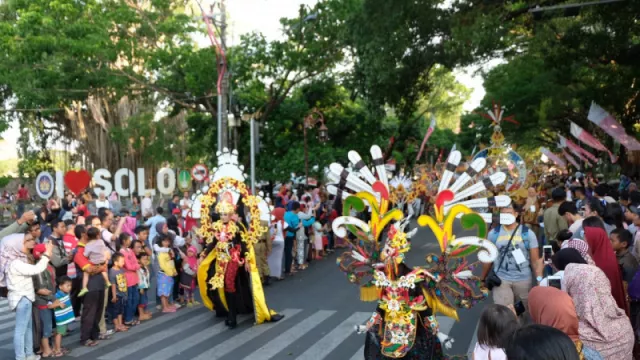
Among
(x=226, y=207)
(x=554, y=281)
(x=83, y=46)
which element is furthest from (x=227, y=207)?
(x=83, y=46)

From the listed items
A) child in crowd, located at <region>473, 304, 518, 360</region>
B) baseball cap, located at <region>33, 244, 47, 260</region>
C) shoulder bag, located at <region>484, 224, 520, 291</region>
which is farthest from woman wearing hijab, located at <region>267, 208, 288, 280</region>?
child in crowd, located at <region>473, 304, 518, 360</region>

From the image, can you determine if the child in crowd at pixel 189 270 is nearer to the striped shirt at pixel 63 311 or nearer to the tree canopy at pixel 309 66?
the striped shirt at pixel 63 311

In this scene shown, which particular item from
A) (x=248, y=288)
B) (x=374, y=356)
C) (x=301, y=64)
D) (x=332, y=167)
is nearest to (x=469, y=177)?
(x=332, y=167)

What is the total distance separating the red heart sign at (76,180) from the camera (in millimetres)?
16031

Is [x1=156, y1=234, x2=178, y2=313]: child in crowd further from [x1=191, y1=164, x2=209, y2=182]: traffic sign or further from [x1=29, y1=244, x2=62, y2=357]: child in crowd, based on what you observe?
[x1=191, y1=164, x2=209, y2=182]: traffic sign

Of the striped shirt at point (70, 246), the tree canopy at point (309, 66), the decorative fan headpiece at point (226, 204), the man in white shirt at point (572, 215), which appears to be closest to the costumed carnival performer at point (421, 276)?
the man in white shirt at point (572, 215)

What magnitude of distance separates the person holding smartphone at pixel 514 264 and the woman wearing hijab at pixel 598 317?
1890 millimetres

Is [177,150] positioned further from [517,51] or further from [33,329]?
[33,329]

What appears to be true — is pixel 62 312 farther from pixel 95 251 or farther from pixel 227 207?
pixel 227 207

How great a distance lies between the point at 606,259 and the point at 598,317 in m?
1.45

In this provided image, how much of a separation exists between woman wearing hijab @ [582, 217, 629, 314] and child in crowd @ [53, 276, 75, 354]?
6.33 m

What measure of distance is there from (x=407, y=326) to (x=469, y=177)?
5.00ft

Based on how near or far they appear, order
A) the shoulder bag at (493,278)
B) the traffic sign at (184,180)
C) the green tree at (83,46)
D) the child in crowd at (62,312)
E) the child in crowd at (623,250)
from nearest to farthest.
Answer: the shoulder bag at (493,278) → the child in crowd at (623,250) → the child in crowd at (62,312) → the green tree at (83,46) → the traffic sign at (184,180)

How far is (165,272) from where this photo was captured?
9445 millimetres
